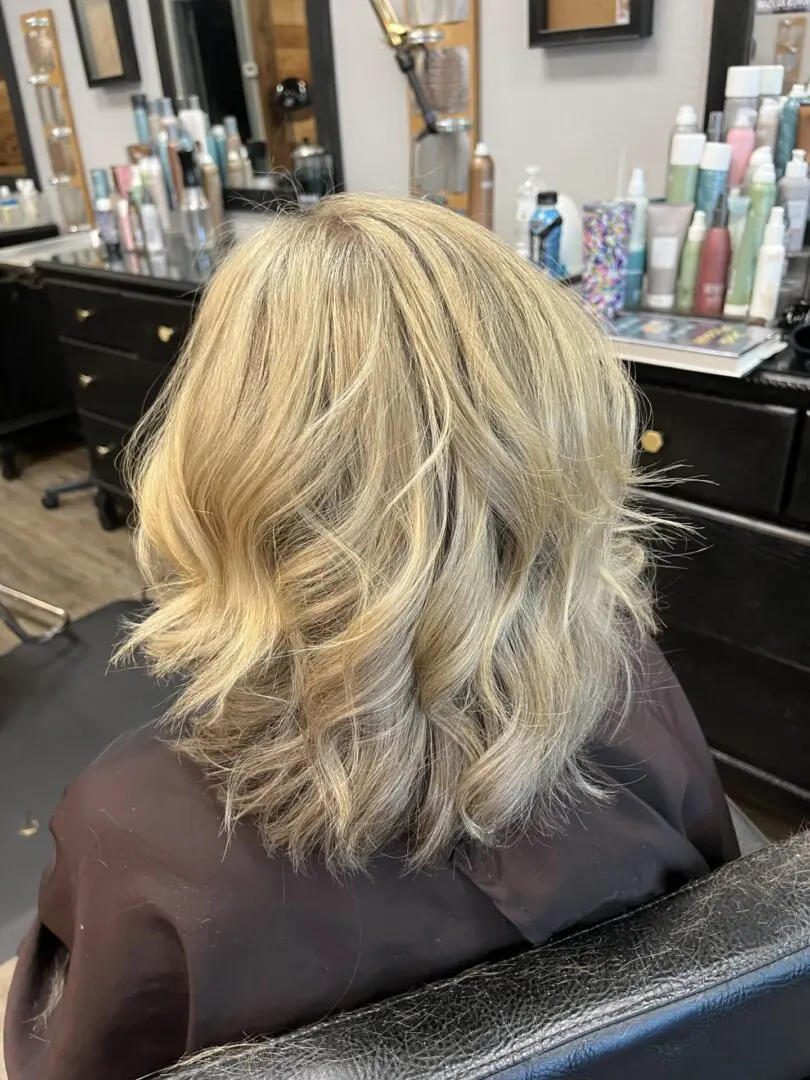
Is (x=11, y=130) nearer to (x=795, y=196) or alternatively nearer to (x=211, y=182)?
(x=211, y=182)

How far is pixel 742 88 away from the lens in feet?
4.12

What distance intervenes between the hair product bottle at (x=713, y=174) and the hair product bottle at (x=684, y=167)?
1 centimetres

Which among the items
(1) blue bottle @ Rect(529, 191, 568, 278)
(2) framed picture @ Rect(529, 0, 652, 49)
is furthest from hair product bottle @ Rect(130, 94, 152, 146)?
(1) blue bottle @ Rect(529, 191, 568, 278)

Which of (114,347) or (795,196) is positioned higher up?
(795,196)

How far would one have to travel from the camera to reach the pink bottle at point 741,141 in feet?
4.15

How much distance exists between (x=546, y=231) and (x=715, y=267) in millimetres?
290

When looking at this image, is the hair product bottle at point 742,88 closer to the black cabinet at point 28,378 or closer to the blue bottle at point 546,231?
the blue bottle at point 546,231

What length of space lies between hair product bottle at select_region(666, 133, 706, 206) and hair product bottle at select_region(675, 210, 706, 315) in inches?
1.7

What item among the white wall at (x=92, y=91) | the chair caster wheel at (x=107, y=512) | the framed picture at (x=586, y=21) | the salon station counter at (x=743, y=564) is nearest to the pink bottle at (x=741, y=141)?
the framed picture at (x=586, y=21)

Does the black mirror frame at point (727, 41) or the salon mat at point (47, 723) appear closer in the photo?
the salon mat at point (47, 723)

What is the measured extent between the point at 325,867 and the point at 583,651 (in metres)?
0.23

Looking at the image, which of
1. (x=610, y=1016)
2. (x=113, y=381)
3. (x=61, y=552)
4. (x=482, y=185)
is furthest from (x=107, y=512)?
(x=610, y=1016)

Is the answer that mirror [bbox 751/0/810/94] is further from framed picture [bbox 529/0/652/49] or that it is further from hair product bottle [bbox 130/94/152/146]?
hair product bottle [bbox 130/94/152/146]

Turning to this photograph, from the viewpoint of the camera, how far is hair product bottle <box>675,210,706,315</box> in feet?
4.17
